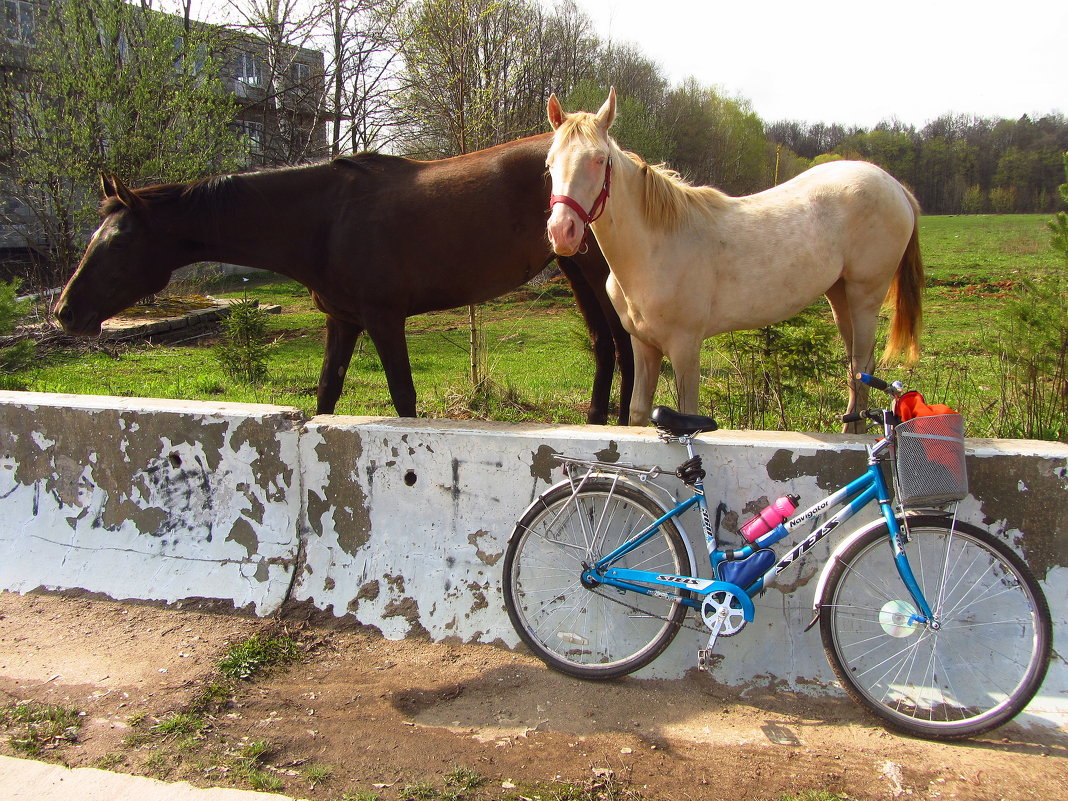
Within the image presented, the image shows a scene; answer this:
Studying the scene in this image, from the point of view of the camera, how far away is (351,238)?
4398 mm

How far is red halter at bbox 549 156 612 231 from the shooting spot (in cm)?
312

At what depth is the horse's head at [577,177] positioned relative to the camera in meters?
3.06

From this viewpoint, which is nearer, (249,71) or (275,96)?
(275,96)

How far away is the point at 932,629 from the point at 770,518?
26.9 inches

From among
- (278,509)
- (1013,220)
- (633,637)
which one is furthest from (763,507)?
(1013,220)

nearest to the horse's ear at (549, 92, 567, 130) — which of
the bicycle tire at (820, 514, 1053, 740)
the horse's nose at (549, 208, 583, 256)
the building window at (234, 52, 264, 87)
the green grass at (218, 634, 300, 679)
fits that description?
the horse's nose at (549, 208, 583, 256)

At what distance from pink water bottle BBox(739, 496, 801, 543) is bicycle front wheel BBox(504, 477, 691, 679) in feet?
1.02

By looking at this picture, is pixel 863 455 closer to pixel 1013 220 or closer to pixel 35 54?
pixel 35 54

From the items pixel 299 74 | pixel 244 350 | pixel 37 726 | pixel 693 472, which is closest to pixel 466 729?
pixel 693 472

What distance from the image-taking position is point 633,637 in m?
3.10

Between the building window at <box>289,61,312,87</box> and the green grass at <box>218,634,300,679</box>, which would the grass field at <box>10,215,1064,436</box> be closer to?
the green grass at <box>218,634,300,679</box>

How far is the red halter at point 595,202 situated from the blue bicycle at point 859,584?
930 mm

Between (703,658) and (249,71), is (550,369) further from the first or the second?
(249,71)

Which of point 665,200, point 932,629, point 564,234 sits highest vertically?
point 665,200
